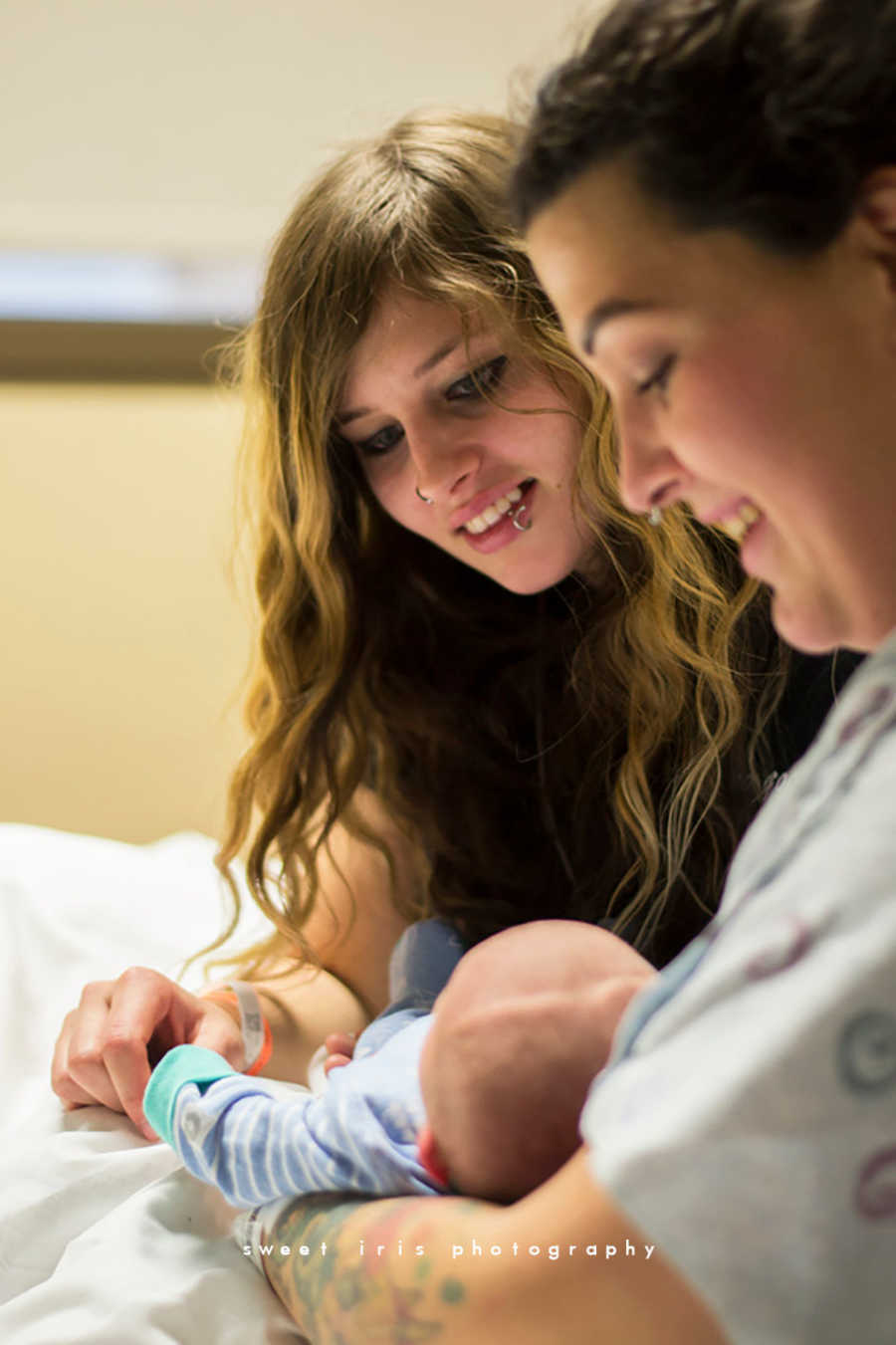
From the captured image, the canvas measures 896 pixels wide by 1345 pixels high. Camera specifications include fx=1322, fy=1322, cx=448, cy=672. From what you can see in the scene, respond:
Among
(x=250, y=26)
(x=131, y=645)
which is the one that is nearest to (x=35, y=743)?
(x=131, y=645)

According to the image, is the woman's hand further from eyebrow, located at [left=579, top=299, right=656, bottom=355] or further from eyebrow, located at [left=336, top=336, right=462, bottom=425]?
eyebrow, located at [left=579, top=299, right=656, bottom=355]

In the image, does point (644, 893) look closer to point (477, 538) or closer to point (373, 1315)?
point (477, 538)

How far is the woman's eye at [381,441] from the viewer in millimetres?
1422

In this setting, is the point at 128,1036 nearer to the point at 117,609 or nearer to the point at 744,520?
the point at 744,520

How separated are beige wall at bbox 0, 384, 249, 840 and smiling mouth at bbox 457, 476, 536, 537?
1.11 meters

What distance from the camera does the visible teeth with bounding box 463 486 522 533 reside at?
4.50ft

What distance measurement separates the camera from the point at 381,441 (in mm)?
1444

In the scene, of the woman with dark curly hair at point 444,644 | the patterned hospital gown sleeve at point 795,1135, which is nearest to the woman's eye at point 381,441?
the woman with dark curly hair at point 444,644

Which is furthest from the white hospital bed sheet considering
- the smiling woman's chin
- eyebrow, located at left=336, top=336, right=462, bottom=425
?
eyebrow, located at left=336, top=336, right=462, bottom=425

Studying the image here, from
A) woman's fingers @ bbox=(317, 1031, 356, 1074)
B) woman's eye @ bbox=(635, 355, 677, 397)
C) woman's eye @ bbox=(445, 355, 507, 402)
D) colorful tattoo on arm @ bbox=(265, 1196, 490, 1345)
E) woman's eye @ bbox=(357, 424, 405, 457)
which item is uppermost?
woman's eye @ bbox=(445, 355, 507, 402)

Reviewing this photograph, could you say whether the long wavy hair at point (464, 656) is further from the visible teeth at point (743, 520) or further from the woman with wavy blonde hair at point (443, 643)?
the visible teeth at point (743, 520)

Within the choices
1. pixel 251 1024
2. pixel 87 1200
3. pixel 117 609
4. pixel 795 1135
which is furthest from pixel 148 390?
pixel 795 1135

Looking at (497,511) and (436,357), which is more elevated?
(436,357)

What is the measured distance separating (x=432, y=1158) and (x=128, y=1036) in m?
0.43
